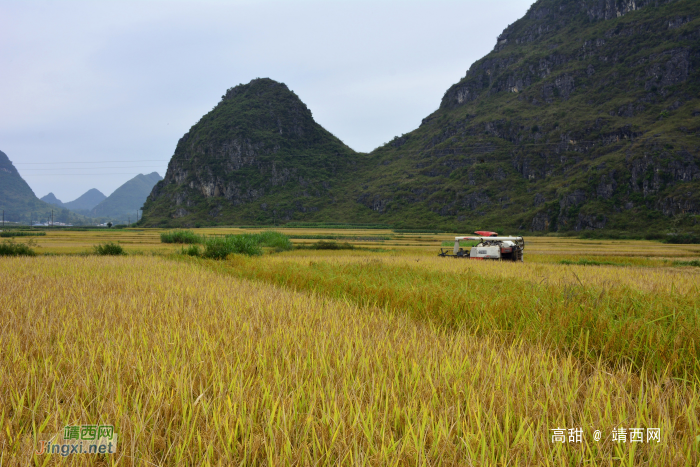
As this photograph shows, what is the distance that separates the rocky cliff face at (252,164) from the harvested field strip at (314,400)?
369 feet

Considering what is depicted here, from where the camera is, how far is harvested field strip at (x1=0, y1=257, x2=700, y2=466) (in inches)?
55.2

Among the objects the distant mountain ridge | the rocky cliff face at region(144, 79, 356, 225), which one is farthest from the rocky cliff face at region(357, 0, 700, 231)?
the rocky cliff face at region(144, 79, 356, 225)

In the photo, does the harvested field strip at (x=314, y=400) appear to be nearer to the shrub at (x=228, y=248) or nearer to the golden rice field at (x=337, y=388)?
the golden rice field at (x=337, y=388)

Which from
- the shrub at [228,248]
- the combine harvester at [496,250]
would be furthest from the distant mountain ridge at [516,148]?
the shrub at [228,248]

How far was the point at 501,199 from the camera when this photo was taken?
91.7 m

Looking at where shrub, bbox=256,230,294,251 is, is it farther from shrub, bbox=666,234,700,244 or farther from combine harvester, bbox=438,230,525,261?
shrub, bbox=666,234,700,244

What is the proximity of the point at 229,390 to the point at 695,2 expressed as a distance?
530 ft

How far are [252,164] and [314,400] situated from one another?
14842cm

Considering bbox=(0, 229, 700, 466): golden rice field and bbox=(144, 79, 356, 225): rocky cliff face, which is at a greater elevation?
bbox=(144, 79, 356, 225): rocky cliff face

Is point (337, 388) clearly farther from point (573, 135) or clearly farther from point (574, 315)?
point (573, 135)

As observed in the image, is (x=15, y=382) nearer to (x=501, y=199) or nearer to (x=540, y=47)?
(x=501, y=199)

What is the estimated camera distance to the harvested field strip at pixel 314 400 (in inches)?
55.2

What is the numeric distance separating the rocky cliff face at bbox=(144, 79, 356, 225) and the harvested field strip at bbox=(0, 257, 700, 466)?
11238 centimetres

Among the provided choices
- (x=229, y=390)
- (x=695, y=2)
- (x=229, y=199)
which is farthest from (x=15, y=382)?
(x=695, y=2)
